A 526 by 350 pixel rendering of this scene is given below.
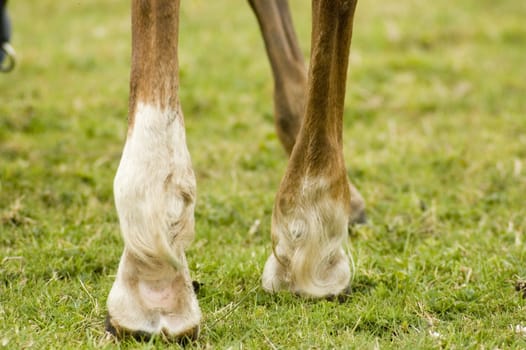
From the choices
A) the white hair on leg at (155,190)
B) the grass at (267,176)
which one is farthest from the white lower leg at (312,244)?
the white hair on leg at (155,190)

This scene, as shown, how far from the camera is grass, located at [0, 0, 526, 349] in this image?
111 inches

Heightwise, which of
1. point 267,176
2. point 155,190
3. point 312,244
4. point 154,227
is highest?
point 155,190

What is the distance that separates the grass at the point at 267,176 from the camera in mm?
2812

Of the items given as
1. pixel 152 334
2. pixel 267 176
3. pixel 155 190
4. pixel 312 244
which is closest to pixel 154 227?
pixel 155 190

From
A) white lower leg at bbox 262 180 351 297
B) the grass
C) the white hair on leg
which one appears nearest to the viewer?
the white hair on leg

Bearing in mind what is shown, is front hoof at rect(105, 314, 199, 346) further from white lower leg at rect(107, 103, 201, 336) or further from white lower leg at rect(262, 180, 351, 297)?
white lower leg at rect(262, 180, 351, 297)

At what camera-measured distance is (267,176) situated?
193 inches

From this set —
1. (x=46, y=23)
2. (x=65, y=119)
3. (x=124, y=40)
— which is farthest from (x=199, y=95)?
(x=46, y=23)

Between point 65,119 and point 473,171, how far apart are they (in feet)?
9.11

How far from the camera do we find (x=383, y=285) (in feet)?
10.3

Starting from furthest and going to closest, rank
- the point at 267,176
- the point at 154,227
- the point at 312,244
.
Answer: the point at 267,176 < the point at 312,244 < the point at 154,227

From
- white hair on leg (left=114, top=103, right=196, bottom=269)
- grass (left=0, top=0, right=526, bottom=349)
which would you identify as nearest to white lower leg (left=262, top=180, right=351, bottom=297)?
grass (left=0, top=0, right=526, bottom=349)

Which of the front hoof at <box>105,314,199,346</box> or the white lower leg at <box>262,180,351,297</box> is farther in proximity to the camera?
the white lower leg at <box>262,180,351,297</box>

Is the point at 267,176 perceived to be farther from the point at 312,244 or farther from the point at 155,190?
the point at 155,190
